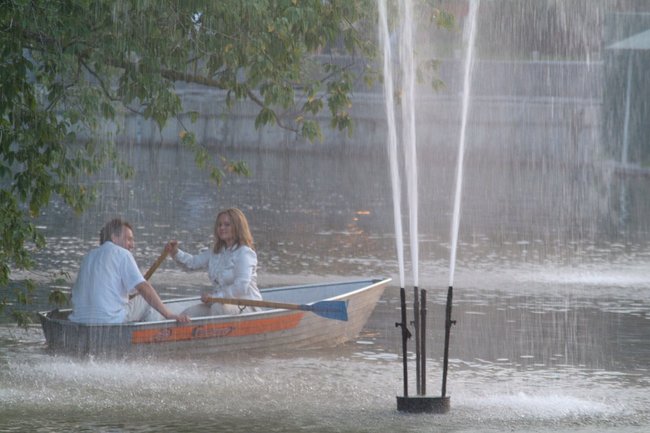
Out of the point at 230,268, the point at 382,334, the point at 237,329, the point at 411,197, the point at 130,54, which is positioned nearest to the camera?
the point at 411,197

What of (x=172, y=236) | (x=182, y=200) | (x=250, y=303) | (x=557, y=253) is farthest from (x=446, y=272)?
Answer: (x=182, y=200)

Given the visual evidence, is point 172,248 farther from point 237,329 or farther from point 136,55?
point 136,55

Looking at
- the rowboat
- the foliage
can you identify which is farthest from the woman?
the foliage

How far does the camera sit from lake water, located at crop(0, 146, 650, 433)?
11125 mm

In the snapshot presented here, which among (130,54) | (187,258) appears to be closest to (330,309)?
(187,258)

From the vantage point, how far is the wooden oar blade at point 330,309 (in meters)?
14.5

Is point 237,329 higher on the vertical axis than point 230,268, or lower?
lower

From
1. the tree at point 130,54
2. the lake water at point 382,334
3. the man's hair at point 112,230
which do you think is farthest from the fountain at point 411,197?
the man's hair at point 112,230

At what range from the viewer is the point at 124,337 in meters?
13.1

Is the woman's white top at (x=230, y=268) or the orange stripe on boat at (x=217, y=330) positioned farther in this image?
the woman's white top at (x=230, y=268)

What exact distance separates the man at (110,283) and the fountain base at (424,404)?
9.67 feet

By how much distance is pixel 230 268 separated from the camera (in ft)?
47.7

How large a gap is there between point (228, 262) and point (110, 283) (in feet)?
5.63

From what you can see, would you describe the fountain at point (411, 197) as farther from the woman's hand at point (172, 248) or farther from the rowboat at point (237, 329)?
the woman's hand at point (172, 248)
